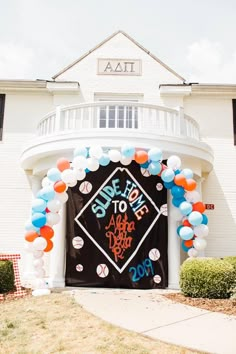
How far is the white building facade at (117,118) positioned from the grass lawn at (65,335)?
471 cm

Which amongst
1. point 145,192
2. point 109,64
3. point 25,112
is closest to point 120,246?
point 145,192

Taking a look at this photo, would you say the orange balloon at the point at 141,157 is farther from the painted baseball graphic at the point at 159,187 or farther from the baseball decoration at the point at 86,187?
the baseball decoration at the point at 86,187

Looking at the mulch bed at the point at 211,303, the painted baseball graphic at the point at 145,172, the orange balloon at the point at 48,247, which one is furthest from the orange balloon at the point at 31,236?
the mulch bed at the point at 211,303

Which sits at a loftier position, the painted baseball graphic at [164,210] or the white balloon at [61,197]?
the white balloon at [61,197]

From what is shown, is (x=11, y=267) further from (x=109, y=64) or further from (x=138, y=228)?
(x=109, y=64)

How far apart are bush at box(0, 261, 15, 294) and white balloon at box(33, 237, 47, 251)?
3.29 feet

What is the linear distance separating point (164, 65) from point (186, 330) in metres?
11.1

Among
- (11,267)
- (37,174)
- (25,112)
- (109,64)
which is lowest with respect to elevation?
(11,267)

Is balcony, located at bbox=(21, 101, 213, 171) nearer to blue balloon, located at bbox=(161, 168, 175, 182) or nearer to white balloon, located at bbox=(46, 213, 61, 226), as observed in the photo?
blue balloon, located at bbox=(161, 168, 175, 182)

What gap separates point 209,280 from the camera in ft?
26.3

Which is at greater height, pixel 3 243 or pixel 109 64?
pixel 109 64

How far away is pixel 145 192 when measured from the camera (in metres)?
10.1


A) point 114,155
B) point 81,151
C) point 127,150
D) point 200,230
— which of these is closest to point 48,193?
point 81,151

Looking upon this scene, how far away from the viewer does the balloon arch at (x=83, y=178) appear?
8.97 metres
